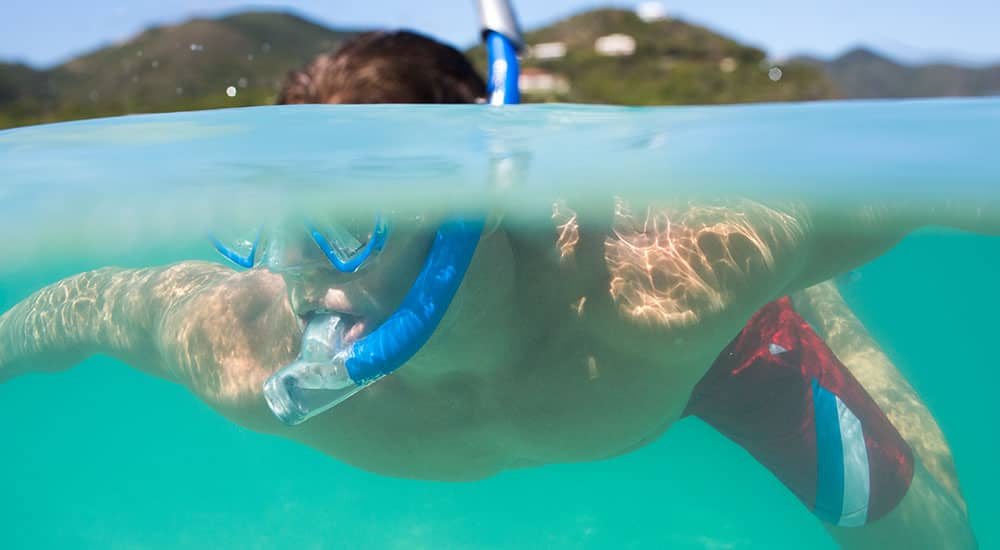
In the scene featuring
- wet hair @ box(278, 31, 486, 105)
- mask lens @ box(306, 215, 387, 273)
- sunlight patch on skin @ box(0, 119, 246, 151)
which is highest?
wet hair @ box(278, 31, 486, 105)

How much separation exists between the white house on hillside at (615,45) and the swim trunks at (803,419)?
Result: 49884 mm

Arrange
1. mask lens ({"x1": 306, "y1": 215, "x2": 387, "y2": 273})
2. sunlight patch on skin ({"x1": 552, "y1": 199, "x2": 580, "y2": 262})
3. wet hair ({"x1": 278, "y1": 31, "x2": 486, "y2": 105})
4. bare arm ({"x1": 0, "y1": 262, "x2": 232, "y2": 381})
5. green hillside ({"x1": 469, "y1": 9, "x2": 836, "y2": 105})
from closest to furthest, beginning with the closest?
mask lens ({"x1": 306, "y1": 215, "x2": 387, "y2": 273}), sunlight patch on skin ({"x1": 552, "y1": 199, "x2": 580, "y2": 262}), wet hair ({"x1": 278, "y1": 31, "x2": 486, "y2": 105}), bare arm ({"x1": 0, "y1": 262, "x2": 232, "y2": 381}), green hillside ({"x1": 469, "y1": 9, "x2": 836, "y2": 105})

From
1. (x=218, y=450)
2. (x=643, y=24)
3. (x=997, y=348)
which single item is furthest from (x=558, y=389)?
(x=643, y=24)

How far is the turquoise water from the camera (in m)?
4.92

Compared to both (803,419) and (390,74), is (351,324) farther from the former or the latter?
(803,419)

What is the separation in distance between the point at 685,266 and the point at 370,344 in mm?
1531

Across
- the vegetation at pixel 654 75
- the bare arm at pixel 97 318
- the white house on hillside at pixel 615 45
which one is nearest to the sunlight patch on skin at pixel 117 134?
the bare arm at pixel 97 318

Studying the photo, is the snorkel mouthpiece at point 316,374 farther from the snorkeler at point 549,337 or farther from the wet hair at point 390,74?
the wet hair at point 390,74

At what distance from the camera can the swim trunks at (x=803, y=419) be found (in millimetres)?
4395

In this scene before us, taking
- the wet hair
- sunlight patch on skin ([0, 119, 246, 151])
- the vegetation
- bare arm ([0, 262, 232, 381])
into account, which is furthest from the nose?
the vegetation

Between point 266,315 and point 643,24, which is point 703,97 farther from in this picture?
point 266,315

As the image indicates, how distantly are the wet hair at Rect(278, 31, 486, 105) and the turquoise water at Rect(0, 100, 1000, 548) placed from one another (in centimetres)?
53

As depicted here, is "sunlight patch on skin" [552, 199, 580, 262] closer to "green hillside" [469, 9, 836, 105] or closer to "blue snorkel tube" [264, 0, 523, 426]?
"blue snorkel tube" [264, 0, 523, 426]

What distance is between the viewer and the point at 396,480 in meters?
8.06
